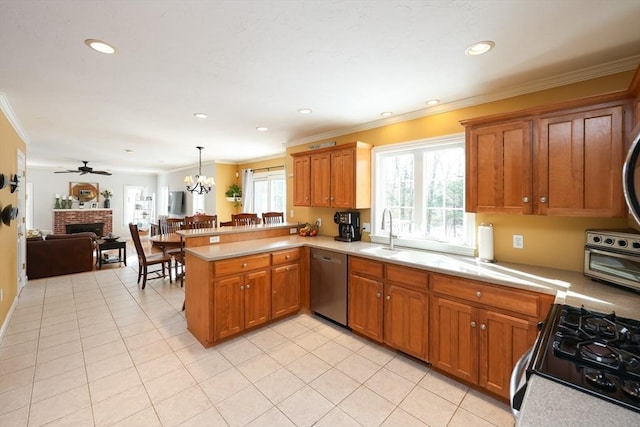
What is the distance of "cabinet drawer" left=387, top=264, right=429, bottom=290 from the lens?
2.40 meters

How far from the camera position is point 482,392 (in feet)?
6.95

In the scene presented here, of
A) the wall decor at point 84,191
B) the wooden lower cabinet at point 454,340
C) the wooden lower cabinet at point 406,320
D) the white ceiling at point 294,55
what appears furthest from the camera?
the wall decor at point 84,191

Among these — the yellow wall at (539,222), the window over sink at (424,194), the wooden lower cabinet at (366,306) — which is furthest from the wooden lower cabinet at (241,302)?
the yellow wall at (539,222)

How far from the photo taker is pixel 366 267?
2834mm

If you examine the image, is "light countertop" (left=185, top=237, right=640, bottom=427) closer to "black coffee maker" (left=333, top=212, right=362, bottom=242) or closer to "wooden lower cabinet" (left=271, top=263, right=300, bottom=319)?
"black coffee maker" (left=333, top=212, right=362, bottom=242)

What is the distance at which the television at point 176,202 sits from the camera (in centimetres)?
889

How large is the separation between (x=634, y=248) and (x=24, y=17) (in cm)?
380

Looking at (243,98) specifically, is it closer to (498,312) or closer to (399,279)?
(399,279)

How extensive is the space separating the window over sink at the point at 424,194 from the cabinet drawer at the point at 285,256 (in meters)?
1.02

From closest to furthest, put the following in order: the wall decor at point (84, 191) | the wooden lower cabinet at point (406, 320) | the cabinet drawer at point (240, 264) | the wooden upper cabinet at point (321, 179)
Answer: the wooden lower cabinet at point (406, 320) < the cabinet drawer at point (240, 264) < the wooden upper cabinet at point (321, 179) < the wall decor at point (84, 191)

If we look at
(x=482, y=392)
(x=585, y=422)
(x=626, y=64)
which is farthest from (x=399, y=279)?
(x=626, y=64)

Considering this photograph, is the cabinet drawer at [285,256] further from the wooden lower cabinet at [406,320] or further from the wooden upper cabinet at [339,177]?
the wooden lower cabinet at [406,320]

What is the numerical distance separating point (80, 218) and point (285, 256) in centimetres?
933

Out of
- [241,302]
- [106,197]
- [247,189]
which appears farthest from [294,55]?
[106,197]
